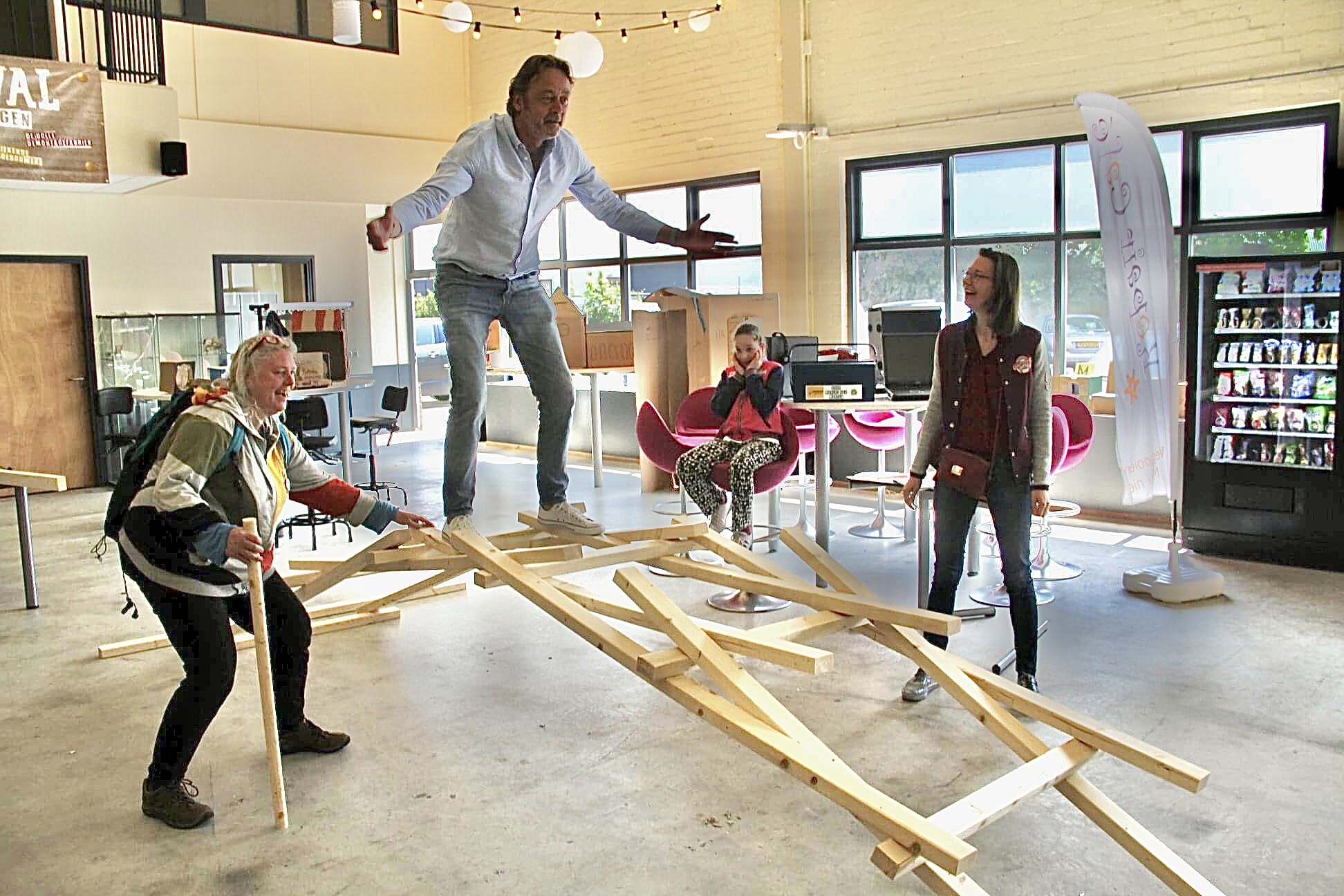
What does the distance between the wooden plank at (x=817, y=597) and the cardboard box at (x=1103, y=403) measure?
14.8 ft

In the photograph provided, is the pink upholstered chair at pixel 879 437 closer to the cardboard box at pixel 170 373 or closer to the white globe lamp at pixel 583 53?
the white globe lamp at pixel 583 53

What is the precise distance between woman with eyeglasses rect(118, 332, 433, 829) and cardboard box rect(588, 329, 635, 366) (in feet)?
19.9

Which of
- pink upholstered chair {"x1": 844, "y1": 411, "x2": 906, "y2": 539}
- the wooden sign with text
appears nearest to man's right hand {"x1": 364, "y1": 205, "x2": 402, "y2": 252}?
pink upholstered chair {"x1": 844, "y1": 411, "x2": 906, "y2": 539}

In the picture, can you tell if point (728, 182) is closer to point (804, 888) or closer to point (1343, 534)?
point (1343, 534)

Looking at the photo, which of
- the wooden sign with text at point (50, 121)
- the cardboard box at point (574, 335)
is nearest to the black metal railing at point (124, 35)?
the wooden sign with text at point (50, 121)

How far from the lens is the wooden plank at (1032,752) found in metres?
2.85

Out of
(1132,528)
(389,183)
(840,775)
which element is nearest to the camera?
(840,775)

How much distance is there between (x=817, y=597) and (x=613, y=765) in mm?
862

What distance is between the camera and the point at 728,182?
10.1m

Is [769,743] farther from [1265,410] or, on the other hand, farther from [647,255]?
[647,255]

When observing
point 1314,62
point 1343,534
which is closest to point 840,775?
point 1343,534

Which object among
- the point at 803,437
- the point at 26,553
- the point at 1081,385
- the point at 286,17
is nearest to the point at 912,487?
the point at 803,437

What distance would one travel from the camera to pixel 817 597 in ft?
12.7

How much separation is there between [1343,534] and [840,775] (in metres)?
4.68
